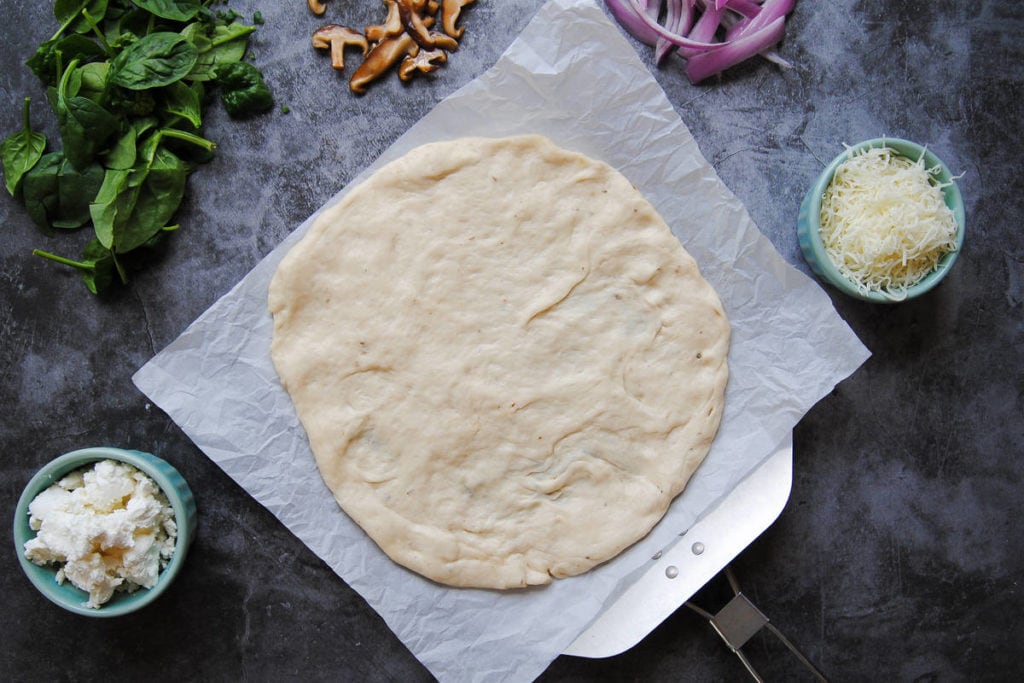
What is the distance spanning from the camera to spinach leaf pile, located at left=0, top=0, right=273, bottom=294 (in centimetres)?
210

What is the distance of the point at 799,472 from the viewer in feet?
7.69

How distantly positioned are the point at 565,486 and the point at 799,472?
79 cm

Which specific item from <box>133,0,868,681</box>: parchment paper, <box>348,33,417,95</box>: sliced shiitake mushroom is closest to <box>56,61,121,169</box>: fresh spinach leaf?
<box>133,0,868,681</box>: parchment paper

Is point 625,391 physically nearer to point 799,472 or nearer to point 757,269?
point 757,269

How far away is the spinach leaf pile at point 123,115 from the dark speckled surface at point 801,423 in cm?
8

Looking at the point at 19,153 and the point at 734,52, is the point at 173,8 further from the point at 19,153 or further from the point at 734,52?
the point at 734,52

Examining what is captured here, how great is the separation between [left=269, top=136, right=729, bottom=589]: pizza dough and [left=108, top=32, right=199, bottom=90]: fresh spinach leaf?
586 millimetres

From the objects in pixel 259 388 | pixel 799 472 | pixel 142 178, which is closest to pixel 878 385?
pixel 799 472

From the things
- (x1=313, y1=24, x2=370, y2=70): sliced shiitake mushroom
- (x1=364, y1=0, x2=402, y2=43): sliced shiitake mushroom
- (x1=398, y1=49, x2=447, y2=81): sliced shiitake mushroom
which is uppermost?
(x1=364, y1=0, x2=402, y2=43): sliced shiitake mushroom

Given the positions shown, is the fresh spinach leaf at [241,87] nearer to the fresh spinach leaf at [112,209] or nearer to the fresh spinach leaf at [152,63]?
the fresh spinach leaf at [152,63]

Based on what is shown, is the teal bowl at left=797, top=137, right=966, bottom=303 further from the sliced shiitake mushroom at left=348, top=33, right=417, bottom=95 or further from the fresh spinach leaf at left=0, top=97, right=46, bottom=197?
the fresh spinach leaf at left=0, top=97, right=46, bottom=197

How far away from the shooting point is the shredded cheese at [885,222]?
2039mm

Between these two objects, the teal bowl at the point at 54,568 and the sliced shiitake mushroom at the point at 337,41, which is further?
the sliced shiitake mushroom at the point at 337,41

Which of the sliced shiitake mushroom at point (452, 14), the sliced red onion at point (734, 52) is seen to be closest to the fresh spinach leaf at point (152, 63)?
the sliced shiitake mushroom at point (452, 14)
